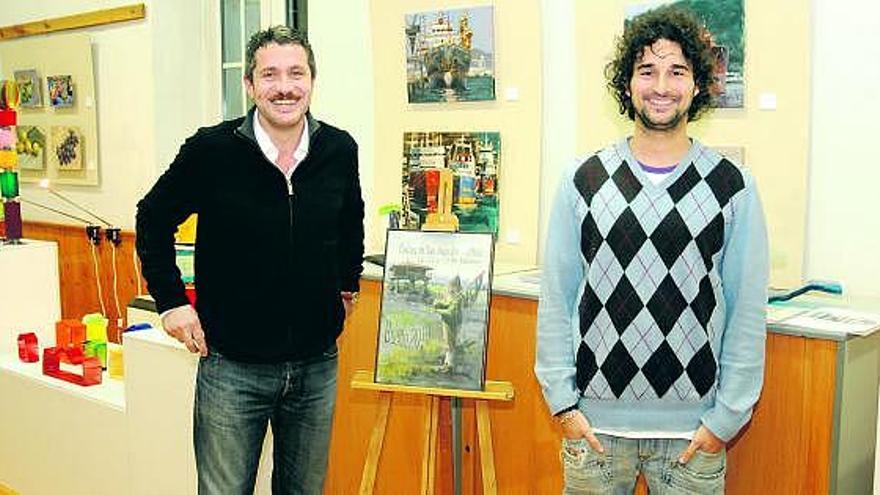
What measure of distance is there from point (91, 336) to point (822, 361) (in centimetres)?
252

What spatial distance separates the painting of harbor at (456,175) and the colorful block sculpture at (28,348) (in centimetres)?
151

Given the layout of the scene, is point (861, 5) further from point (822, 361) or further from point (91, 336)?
point (91, 336)

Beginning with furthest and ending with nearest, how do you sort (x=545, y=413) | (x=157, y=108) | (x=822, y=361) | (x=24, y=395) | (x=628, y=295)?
(x=157, y=108) → (x=24, y=395) → (x=545, y=413) → (x=822, y=361) → (x=628, y=295)

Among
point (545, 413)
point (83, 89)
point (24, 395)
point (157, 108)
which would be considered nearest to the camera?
point (545, 413)

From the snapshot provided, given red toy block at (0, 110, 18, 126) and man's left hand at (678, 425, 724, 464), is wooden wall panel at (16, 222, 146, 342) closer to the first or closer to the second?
red toy block at (0, 110, 18, 126)

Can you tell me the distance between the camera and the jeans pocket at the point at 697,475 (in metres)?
1.71

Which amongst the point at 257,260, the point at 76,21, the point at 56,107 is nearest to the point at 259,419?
the point at 257,260

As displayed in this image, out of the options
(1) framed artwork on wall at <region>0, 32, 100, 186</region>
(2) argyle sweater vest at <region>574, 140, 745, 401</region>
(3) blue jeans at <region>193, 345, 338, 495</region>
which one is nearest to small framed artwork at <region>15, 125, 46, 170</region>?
(1) framed artwork on wall at <region>0, 32, 100, 186</region>

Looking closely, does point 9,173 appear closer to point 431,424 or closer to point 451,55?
point 451,55

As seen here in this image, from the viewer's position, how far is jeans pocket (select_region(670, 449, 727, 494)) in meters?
1.71

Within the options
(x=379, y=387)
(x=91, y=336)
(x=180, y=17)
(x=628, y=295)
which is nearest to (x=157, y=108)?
(x=180, y=17)

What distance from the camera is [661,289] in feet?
5.49

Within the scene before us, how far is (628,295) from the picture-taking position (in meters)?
1.69

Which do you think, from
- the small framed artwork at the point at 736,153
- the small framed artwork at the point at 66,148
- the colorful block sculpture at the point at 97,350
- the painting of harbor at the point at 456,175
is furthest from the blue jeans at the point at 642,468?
the small framed artwork at the point at 66,148
